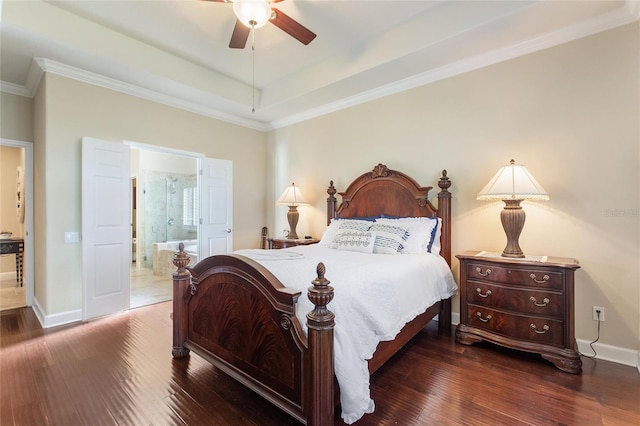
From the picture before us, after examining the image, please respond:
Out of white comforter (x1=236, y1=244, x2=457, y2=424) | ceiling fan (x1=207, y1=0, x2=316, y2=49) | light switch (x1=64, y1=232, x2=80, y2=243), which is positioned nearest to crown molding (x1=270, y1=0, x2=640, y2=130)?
ceiling fan (x1=207, y1=0, x2=316, y2=49)

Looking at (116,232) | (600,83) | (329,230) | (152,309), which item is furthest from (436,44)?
(152,309)

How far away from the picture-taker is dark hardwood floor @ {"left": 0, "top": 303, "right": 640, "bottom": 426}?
1718mm

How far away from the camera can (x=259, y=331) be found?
69.9 inches

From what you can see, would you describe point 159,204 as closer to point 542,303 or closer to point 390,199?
point 390,199

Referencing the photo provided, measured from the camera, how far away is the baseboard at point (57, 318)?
10.3 ft

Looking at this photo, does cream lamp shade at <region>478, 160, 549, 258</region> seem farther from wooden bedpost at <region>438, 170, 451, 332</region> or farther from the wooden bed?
the wooden bed

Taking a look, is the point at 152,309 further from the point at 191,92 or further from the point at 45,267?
the point at 191,92

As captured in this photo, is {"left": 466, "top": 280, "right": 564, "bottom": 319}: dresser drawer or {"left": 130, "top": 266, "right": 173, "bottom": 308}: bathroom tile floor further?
{"left": 130, "top": 266, "right": 173, "bottom": 308}: bathroom tile floor

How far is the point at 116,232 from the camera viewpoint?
3.60 metres

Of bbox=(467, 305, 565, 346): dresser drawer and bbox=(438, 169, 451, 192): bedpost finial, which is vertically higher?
bbox=(438, 169, 451, 192): bedpost finial

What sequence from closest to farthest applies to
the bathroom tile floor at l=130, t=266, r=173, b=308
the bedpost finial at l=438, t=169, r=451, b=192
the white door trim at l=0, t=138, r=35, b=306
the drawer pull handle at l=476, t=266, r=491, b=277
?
the drawer pull handle at l=476, t=266, r=491, b=277
the bedpost finial at l=438, t=169, r=451, b=192
the white door trim at l=0, t=138, r=35, b=306
the bathroom tile floor at l=130, t=266, r=173, b=308

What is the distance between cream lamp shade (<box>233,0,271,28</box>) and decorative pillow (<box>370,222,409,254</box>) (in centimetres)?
217

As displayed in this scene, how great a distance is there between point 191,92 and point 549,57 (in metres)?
4.05

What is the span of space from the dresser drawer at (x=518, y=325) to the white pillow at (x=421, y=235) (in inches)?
27.0
